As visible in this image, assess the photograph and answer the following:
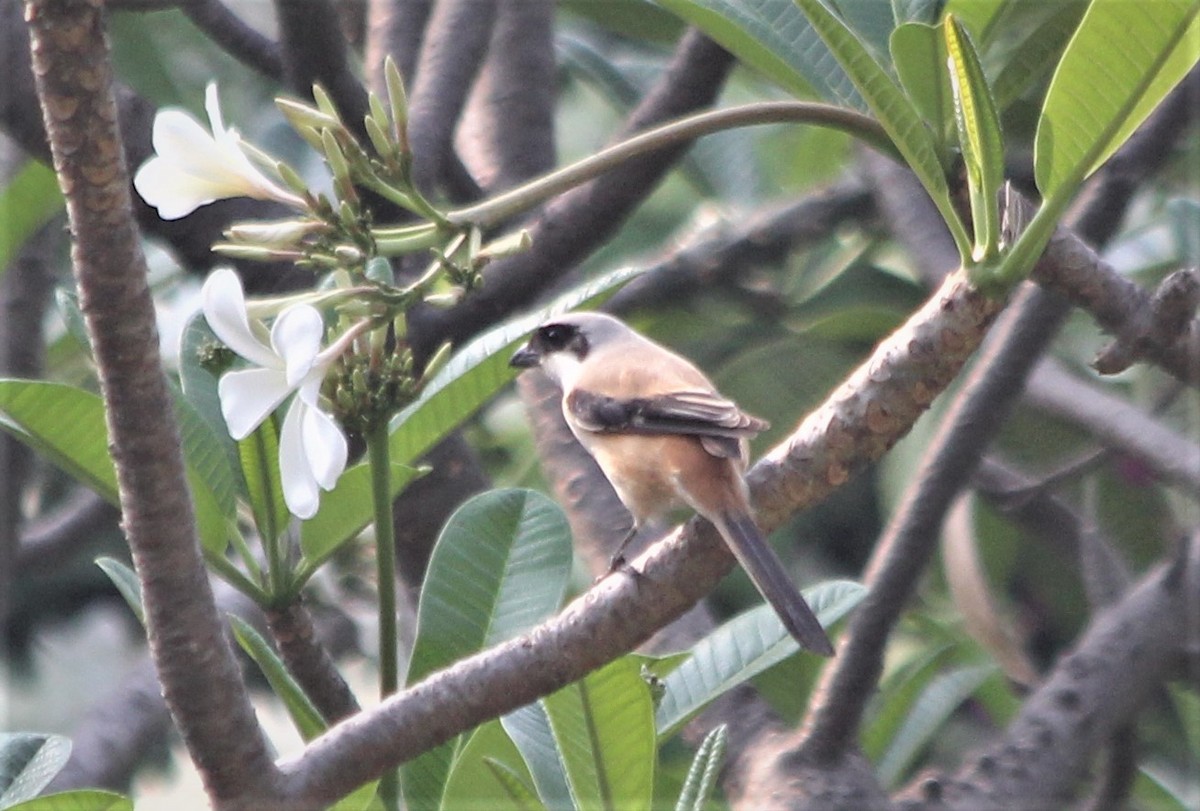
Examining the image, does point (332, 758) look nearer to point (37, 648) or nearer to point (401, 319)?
point (401, 319)

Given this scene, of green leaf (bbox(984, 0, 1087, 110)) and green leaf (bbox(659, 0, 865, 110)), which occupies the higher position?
green leaf (bbox(659, 0, 865, 110))

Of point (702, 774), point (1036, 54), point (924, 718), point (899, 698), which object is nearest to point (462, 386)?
point (702, 774)

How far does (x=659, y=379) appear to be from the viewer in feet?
8.43

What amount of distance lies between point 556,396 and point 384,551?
160 centimetres

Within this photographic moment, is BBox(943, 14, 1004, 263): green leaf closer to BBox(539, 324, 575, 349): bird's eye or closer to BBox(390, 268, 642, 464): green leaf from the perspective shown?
BBox(390, 268, 642, 464): green leaf

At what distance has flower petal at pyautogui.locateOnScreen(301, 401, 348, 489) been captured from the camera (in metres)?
1.50

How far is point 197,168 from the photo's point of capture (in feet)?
5.08

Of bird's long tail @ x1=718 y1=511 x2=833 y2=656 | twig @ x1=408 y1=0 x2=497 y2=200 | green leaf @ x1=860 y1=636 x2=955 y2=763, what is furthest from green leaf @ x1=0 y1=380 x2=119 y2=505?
green leaf @ x1=860 y1=636 x2=955 y2=763

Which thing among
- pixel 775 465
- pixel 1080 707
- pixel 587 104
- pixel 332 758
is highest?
pixel 587 104

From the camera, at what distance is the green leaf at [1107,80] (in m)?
1.50

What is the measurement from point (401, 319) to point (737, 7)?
675 millimetres

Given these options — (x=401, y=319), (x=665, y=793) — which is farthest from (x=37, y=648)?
(x=401, y=319)

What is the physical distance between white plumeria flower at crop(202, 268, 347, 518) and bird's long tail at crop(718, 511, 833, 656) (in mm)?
530

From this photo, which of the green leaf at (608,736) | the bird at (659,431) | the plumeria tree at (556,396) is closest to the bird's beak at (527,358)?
the bird at (659,431)
